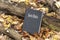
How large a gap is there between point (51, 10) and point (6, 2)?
86 centimetres

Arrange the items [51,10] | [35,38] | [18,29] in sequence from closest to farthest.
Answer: [35,38] < [18,29] < [51,10]

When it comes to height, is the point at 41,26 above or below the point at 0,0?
below

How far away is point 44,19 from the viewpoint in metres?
3.33

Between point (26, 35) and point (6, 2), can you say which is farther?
point (6, 2)

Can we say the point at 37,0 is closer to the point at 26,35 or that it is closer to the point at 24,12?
the point at 24,12

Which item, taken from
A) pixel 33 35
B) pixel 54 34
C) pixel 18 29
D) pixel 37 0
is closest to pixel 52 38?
pixel 54 34

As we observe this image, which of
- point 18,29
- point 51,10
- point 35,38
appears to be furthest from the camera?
point 51,10

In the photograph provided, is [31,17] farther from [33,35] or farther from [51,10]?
[51,10]

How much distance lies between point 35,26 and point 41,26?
15 centimetres

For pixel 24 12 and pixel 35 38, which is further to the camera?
pixel 24 12

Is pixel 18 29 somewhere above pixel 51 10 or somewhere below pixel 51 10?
below

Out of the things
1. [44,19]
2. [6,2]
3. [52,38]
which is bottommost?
[52,38]

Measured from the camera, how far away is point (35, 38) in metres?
3.16

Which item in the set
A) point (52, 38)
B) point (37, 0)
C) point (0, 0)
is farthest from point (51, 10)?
point (0, 0)
